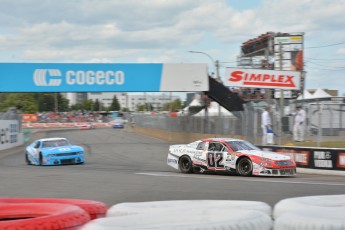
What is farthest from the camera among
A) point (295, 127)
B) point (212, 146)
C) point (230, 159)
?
point (295, 127)

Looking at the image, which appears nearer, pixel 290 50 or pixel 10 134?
pixel 10 134

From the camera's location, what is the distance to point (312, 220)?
4.17m

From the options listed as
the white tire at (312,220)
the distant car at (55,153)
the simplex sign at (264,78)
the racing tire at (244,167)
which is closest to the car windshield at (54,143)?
the distant car at (55,153)

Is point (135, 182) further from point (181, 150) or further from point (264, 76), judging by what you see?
point (264, 76)

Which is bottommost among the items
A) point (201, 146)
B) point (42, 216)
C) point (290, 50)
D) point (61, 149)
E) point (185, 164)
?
point (185, 164)

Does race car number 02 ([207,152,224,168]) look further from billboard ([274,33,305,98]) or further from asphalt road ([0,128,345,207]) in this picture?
billboard ([274,33,305,98])

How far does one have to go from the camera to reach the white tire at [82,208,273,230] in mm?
4020

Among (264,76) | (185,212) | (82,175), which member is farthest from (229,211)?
(264,76)

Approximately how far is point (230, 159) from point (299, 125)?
5655 millimetres

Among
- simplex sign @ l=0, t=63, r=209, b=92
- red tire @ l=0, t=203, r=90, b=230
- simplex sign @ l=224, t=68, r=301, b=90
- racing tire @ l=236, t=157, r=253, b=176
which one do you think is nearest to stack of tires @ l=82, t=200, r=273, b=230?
red tire @ l=0, t=203, r=90, b=230

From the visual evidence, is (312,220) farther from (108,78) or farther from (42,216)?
(108,78)

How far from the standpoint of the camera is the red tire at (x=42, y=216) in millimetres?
4605

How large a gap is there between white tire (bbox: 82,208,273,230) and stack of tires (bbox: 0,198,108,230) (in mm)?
559

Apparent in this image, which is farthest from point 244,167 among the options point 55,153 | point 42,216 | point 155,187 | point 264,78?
point 42,216
